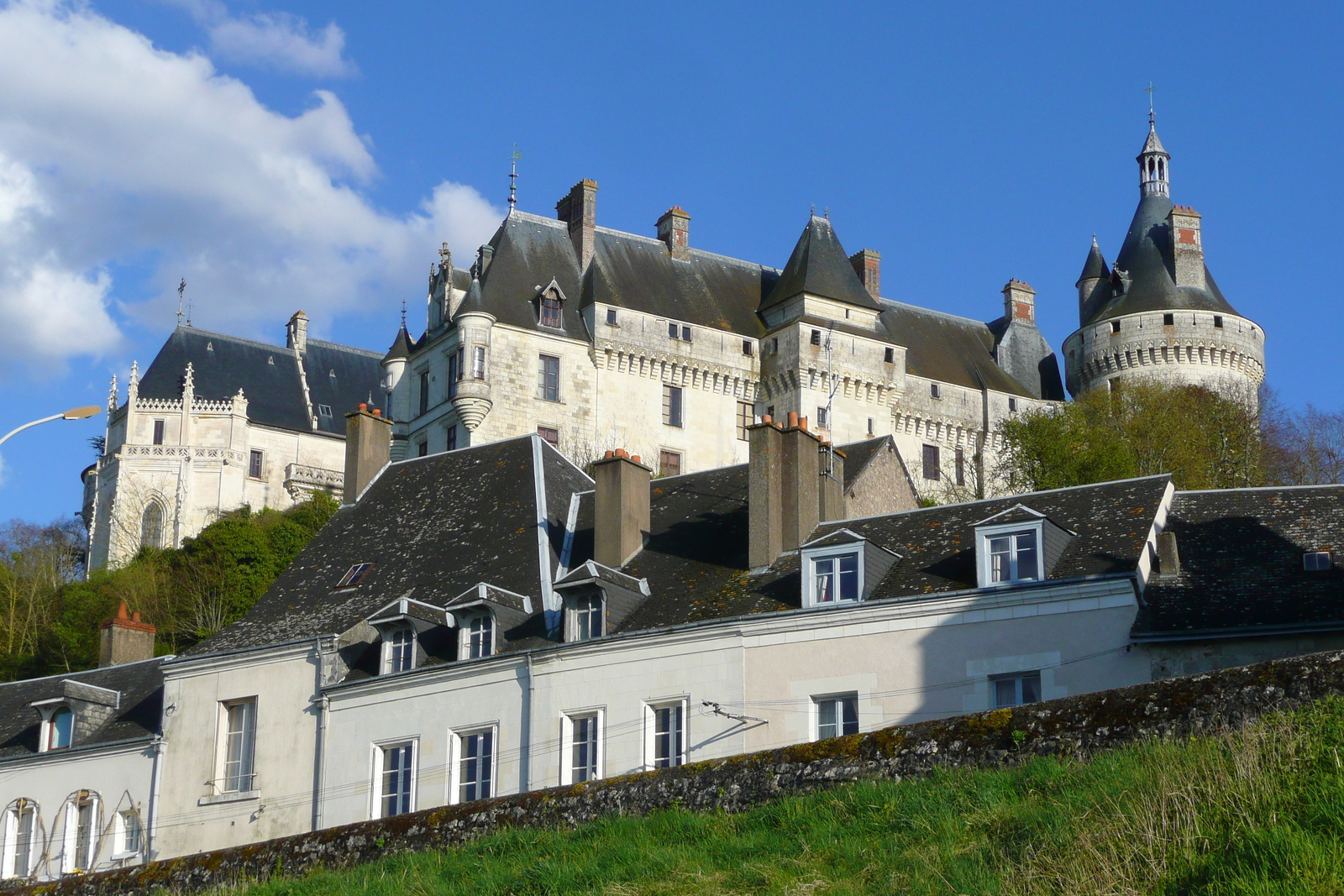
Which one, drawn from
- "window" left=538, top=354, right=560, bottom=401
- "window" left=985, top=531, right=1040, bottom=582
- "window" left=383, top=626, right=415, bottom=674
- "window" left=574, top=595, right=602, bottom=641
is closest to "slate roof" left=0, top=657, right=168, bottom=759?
"window" left=383, top=626, right=415, bottom=674

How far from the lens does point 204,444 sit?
58.0 m

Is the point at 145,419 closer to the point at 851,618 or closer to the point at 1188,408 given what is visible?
the point at 1188,408

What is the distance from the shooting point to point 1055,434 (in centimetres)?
4284

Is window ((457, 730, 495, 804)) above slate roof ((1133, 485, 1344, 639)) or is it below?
below

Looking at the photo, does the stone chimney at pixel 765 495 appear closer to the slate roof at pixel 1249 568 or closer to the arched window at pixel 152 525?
the slate roof at pixel 1249 568

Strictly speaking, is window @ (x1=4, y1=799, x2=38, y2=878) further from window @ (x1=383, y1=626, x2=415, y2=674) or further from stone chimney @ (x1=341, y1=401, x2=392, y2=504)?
stone chimney @ (x1=341, y1=401, x2=392, y2=504)

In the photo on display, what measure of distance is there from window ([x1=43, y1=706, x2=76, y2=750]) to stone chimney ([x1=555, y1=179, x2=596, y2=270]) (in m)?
31.7

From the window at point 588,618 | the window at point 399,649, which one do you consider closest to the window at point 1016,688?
the window at point 588,618

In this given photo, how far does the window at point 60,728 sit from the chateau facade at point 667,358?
81.8 ft

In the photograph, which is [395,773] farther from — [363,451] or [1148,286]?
[1148,286]

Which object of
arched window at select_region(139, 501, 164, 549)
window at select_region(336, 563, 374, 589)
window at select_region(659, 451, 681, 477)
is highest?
window at select_region(659, 451, 681, 477)

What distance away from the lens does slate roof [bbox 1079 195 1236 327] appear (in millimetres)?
61500

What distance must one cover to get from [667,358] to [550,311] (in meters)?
4.33

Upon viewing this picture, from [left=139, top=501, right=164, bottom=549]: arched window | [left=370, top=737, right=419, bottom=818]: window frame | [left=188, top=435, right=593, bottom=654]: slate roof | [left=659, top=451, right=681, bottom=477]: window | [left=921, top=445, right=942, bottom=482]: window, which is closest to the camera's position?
[left=370, top=737, right=419, bottom=818]: window frame
